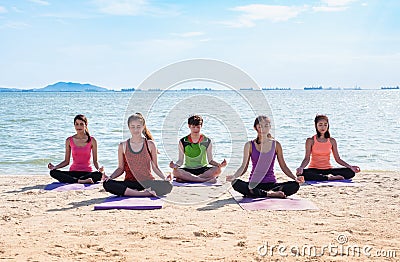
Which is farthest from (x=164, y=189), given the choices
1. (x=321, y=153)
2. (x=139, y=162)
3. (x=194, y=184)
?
(x=321, y=153)

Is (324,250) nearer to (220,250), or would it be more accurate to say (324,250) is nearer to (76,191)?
(220,250)

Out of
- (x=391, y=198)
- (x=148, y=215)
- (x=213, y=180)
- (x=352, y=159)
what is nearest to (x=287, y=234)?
(x=148, y=215)

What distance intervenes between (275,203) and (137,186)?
203 centimetres

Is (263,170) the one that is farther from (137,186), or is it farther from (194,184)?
(137,186)

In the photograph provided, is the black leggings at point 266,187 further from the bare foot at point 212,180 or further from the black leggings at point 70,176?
the black leggings at point 70,176

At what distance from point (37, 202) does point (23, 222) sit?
3.91 ft

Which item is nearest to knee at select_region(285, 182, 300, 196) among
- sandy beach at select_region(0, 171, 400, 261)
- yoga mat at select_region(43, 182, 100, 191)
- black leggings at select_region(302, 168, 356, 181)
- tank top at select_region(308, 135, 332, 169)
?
sandy beach at select_region(0, 171, 400, 261)

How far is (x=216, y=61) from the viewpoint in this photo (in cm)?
784

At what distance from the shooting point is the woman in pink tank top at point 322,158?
339 inches

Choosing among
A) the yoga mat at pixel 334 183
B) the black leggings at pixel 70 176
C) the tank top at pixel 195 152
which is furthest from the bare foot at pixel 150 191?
the yoga mat at pixel 334 183

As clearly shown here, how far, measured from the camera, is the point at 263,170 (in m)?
7.07

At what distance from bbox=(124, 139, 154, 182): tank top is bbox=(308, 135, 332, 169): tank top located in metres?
3.24

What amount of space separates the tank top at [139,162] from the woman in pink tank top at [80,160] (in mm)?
1257

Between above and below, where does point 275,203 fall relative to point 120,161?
below
